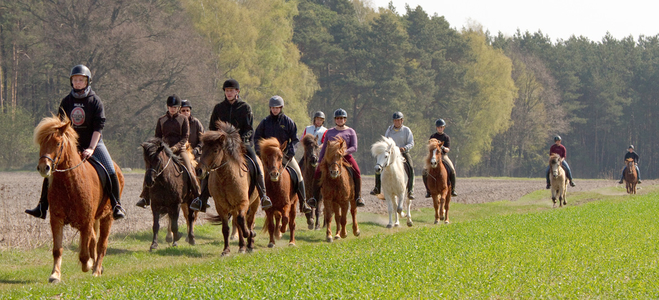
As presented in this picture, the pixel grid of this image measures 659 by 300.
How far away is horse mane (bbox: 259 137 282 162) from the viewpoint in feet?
38.7

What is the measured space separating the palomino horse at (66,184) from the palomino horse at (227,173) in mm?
2067

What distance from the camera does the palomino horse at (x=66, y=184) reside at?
8172mm

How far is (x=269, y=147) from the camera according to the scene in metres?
11.8

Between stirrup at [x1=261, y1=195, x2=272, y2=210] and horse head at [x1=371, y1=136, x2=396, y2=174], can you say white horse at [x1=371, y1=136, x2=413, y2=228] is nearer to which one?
horse head at [x1=371, y1=136, x2=396, y2=174]

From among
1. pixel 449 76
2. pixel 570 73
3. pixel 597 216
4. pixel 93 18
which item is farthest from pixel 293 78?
pixel 570 73

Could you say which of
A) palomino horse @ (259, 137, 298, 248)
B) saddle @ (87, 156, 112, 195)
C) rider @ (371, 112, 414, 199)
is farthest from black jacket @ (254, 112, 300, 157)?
rider @ (371, 112, 414, 199)

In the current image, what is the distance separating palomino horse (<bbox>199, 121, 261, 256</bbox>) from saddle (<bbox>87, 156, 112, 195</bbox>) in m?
1.72

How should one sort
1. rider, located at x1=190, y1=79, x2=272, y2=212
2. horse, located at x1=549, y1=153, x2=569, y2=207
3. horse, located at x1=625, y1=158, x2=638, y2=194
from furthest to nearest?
horse, located at x1=625, y1=158, x2=638, y2=194, horse, located at x1=549, y1=153, x2=569, y2=207, rider, located at x1=190, y1=79, x2=272, y2=212

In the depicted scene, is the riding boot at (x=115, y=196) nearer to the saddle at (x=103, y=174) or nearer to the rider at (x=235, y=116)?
the saddle at (x=103, y=174)

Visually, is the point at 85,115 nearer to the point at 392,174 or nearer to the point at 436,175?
the point at 392,174

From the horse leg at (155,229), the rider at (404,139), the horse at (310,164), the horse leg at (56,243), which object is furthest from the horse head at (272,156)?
the rider at (404,139)

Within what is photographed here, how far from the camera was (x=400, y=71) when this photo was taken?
6062 cm

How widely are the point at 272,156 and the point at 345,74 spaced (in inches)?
2049

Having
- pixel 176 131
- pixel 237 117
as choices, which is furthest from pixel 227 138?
pixel 176 131
